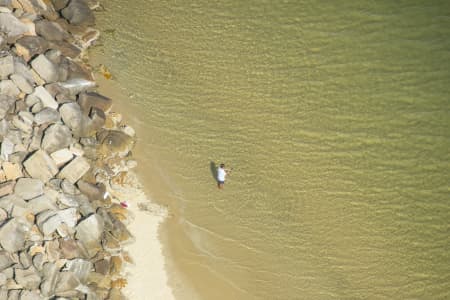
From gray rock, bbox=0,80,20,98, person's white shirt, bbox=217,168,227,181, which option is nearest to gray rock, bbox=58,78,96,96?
gray rock, bbox=0,80,20,98

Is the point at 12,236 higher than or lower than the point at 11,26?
lower

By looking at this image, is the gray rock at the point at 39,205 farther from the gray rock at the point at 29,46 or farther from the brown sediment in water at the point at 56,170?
the gray rock at the point at 29,46

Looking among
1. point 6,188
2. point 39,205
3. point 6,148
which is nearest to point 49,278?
point 39,205

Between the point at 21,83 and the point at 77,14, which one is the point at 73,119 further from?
the point at 77,14

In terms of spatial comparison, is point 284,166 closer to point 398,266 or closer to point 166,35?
point 398,266

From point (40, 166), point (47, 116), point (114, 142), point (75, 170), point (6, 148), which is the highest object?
point (114, 142)

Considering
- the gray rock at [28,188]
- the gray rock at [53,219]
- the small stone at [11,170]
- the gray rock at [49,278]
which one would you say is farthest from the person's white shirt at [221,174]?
the small stone at [11,170]

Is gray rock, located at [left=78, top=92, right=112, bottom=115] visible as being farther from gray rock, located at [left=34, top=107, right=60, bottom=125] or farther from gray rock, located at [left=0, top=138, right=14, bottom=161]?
gray rock, located at [left=0, top=138, right=14, bottom=161]
